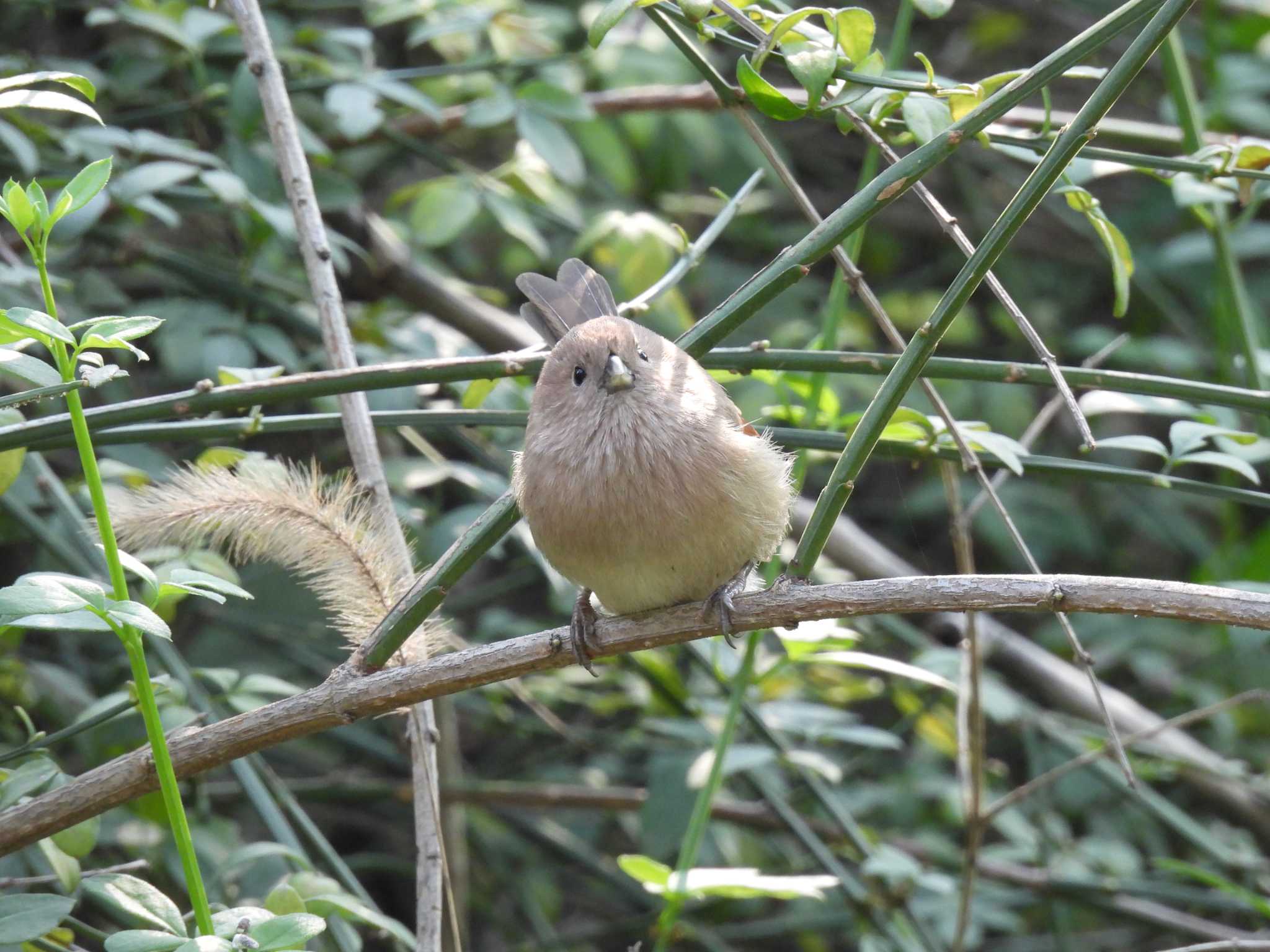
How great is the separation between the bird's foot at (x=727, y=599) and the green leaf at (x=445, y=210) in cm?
141

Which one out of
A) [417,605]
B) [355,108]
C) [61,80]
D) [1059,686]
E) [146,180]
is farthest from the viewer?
[1059,686]

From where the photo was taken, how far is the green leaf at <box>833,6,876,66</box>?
6.27 ft

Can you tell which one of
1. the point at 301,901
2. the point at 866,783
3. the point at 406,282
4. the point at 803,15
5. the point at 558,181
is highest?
the point at 558,181

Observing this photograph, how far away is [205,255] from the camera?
3531 mm

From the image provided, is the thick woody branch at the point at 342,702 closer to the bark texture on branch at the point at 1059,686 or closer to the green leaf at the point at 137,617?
the green leaf at the point at 137,617

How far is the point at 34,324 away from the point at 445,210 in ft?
6.47

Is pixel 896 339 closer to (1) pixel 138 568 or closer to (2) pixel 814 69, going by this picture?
(2) pixel 814 69

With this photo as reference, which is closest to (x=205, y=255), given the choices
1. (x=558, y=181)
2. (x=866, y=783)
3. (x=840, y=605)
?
(x=558, y=181)

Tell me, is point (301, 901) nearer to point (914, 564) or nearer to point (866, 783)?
point (866, 783)

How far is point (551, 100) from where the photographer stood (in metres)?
3.24

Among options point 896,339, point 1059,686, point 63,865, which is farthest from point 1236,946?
point 63,865

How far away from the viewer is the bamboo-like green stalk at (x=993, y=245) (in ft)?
5.36

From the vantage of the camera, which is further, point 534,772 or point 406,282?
point 534,772

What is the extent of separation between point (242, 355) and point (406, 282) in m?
1.00
